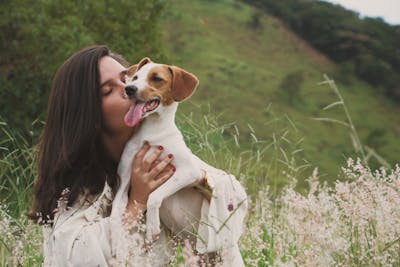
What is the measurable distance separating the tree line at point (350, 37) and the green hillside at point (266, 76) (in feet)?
3.40

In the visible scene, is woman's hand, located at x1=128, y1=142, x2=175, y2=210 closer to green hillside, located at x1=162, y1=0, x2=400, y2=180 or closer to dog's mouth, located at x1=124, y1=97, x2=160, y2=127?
dog's mouth, located at x1=124, y1=97, x2=160, y2=127

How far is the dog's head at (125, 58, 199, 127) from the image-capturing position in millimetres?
3105

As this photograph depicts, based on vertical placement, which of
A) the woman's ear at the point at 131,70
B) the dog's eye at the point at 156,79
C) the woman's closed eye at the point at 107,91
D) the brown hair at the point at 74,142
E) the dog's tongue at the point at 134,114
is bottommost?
the brown hair at the point at 74,142

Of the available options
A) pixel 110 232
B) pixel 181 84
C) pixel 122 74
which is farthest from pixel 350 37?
pixel 110 232

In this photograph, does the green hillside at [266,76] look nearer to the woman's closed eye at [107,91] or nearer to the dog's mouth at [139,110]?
the woman's closed eye at [107,91]

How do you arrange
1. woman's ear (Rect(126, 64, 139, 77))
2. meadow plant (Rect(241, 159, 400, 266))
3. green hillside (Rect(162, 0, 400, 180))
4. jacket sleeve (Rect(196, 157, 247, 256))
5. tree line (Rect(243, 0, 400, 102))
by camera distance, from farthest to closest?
tree line (Rect(243, 0, 400, 102)) → green hillside (Rect(162, 0, 400, 180)) → woman's ear (Rect(126, 64, 139, 77)) → jacket sleeve (Rect(196, 157, 247, 256)) → meadow plant (Rect(241, 159, 400, 266))

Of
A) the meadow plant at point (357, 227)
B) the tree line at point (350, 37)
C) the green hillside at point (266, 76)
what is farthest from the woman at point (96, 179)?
the tree line at point (350, 37)

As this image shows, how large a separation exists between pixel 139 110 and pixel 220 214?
1.86 ft

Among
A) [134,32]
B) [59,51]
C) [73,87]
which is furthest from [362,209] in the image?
[134,32]

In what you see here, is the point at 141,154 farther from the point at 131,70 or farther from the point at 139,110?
the point at 131,70

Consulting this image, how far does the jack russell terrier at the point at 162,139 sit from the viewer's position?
3.11m

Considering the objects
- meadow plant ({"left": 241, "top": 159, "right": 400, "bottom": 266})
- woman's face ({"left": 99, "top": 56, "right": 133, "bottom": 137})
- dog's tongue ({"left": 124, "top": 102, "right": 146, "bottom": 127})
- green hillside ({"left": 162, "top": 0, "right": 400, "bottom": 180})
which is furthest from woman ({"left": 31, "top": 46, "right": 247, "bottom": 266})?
green hillside ({"left": 162, "top": 0, "right": 400, "bottom": 180})

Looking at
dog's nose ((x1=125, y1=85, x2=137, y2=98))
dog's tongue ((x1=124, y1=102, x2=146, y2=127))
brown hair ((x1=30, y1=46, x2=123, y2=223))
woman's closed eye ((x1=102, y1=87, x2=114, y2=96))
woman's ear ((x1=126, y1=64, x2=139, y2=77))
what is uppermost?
dog's nose ((x1=125, y1=85, x2=137, y2=98))

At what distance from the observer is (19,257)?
347 centimetres
